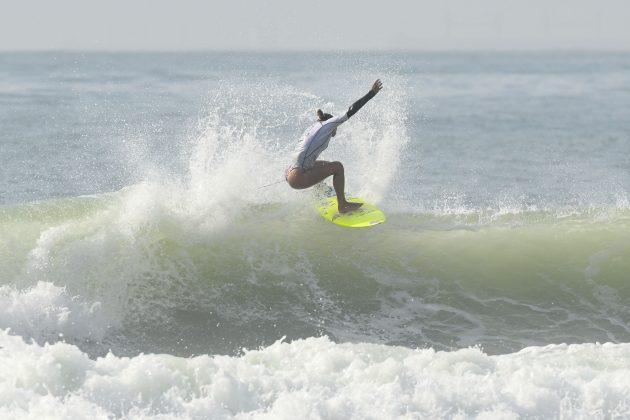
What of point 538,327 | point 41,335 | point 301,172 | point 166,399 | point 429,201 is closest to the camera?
point 166,399

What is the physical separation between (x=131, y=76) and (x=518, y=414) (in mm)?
44529

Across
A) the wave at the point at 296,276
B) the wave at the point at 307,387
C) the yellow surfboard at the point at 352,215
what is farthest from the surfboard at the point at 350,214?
the wave at the point at 307,387

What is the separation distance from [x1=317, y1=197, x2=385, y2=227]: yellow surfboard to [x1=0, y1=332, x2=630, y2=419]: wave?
4.40 metres

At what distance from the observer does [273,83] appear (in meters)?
40.5

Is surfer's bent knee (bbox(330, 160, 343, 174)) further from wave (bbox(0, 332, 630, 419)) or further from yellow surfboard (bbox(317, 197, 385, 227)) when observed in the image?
wave (bbox(0, 332, 630, 419))

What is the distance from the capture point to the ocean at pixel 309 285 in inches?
303

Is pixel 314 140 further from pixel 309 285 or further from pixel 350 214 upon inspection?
pixel 309 285

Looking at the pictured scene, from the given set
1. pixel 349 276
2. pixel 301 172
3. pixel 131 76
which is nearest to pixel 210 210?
pixel 301 172

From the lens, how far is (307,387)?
786 centimetres

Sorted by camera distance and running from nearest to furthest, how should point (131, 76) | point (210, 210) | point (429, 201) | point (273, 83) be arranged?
point (210, 210)
point (429, 201)
point (273, 83)
point (131, 76)

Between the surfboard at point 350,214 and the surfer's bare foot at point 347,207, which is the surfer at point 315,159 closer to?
the surfer's bare foot at point 347,207

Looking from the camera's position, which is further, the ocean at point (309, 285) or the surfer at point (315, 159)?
the surfer at point (315, 159)

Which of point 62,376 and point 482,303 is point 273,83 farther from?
point 62,376

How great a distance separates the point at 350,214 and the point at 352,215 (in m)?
0.04
